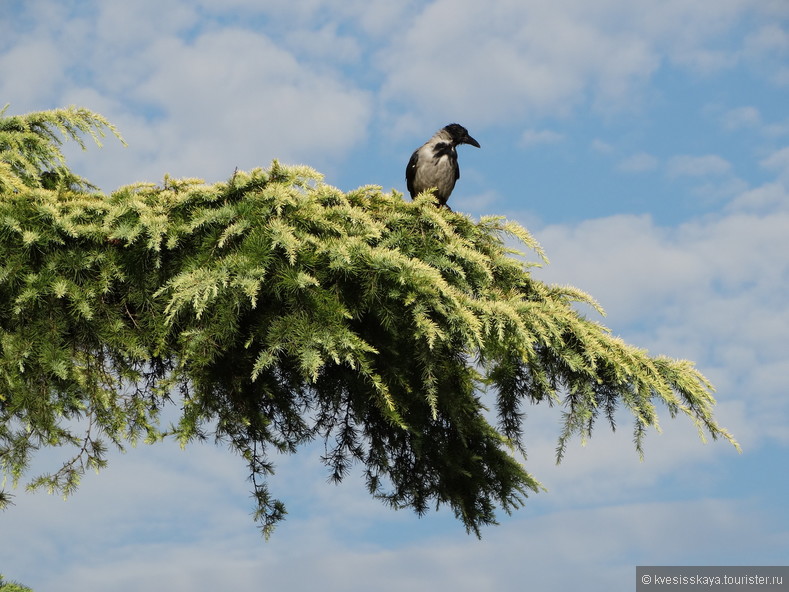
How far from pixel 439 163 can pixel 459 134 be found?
0.52 m

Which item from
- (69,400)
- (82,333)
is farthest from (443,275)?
(69,400)

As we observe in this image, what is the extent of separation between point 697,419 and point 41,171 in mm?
6801

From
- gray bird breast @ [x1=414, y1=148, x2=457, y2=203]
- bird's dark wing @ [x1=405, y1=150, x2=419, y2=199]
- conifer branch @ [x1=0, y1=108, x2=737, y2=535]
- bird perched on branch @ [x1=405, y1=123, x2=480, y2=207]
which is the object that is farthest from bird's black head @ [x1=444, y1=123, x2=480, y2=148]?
conifer branch @ [x1=0, y1=108, x2=737, y2=535]

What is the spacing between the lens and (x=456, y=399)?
27.0 ft

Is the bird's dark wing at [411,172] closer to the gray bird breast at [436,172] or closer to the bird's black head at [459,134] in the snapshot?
the gray bird breast at [436,172]

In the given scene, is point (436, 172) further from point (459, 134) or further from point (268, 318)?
point (268, 318)

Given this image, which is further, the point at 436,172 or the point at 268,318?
the point at 436,172

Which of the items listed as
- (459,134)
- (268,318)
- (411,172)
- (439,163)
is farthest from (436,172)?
(268,318)

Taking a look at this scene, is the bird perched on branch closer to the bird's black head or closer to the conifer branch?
the bird's black head

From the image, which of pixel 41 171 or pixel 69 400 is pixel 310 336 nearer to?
pixel 69 400

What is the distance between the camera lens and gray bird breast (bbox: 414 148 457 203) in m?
8.94

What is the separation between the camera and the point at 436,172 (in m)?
8.94

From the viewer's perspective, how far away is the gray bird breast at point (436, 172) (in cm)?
894

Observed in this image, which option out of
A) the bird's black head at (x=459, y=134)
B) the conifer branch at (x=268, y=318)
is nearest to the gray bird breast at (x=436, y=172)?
the bird's black head at (x=459, y=134)
